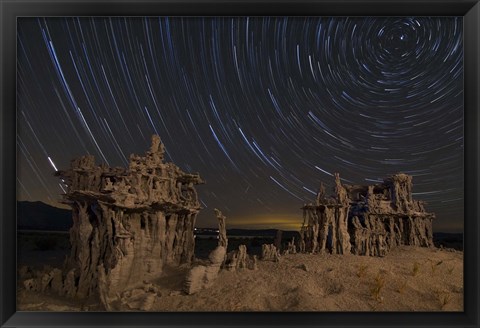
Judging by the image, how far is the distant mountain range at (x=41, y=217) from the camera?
26.0 feet

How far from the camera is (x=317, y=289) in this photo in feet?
29.3

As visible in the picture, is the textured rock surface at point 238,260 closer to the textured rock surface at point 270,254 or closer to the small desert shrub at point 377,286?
the textured rock surface at point 270,254

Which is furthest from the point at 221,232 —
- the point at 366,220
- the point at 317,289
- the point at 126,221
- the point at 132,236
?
the point at 366,220

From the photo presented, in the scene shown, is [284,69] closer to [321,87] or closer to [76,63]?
[321,87]

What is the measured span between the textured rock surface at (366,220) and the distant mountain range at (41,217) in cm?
714

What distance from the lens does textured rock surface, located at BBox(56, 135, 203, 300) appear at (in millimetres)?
9469

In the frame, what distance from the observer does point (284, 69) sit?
941 cm

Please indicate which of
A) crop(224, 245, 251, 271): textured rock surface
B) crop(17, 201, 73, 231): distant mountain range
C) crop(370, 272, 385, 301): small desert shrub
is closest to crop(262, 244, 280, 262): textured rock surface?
crop(224, 245, 251, 271): textured rock surface

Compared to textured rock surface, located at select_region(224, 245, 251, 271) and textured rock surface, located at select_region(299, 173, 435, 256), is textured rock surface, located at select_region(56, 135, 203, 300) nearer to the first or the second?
textured rock surface, located at select_region(224, 245, 251, 271)

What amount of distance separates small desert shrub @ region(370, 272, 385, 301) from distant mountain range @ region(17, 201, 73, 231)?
7.24 m

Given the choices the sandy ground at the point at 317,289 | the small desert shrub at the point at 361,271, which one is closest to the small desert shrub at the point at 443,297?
the sandy ground at the point at 317,289

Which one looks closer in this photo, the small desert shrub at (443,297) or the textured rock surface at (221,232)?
the small desert shrub at (443,297)
